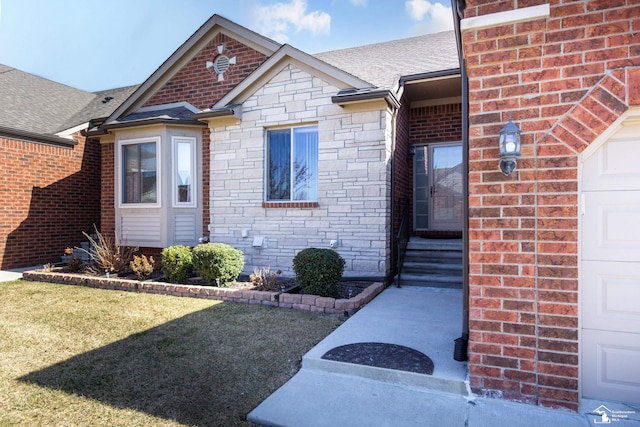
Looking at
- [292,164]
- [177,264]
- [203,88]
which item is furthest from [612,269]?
[203,88]

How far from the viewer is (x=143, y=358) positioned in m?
3.86

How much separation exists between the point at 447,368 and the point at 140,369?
283 centimetres

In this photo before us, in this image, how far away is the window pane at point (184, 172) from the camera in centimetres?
871

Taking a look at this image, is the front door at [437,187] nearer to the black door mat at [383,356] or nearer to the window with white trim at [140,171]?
the black door mat at [383,356]

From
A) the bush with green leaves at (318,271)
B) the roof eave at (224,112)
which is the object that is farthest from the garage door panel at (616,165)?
the roof eave at (224,112)

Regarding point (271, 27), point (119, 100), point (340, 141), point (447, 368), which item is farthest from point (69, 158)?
point (447, 368)

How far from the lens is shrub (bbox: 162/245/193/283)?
23.0ft

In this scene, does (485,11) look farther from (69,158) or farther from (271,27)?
(69,158)

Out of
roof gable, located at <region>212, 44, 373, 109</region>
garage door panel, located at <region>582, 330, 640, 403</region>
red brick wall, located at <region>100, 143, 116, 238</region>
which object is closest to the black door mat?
garage door panel, located at <region>582, 330, 640, 403</region>

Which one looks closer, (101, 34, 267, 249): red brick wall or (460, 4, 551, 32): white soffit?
(460, 4, 551, 32): white soffit

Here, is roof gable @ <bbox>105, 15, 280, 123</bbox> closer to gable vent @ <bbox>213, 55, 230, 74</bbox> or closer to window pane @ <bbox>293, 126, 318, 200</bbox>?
gable vent @ <bbox>213, 55, 230, 74</bbox>

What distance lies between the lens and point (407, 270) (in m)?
7.40

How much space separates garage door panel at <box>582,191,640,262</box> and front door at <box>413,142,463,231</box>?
5782 millimetres

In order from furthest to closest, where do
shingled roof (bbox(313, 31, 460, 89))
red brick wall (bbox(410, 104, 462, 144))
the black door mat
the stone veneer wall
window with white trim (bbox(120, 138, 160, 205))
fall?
1. window with white trim (bbox(120, 138, 160, 205))
2. red brick wall (bbox(410, 104, 462, 144))
3. shingled roof (bbox(313, 31, 460, 89))
4. the stone veneer wall
5. the black door mat
